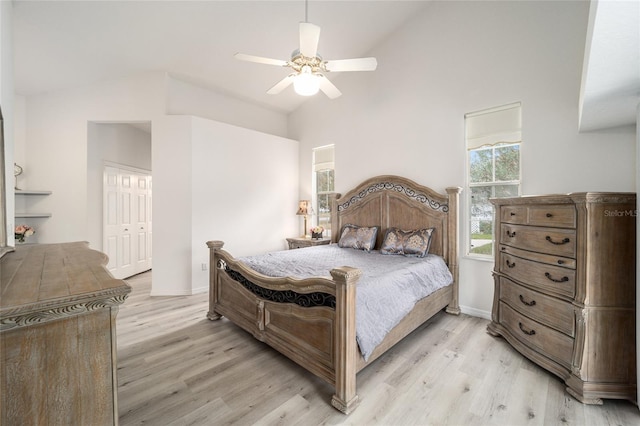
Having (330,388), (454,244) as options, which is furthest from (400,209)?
(330,388)

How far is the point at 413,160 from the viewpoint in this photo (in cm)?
384

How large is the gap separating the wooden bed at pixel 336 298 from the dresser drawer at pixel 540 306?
0.71 meters

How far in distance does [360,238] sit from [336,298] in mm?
2204

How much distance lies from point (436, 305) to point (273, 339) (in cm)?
185

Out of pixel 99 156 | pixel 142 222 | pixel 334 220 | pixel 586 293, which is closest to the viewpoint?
pixel 586 293

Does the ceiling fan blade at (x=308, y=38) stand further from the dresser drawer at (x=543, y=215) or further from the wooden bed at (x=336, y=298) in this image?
the dresser drawer at (x=543, y=215)

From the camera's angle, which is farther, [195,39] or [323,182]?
[323,182]

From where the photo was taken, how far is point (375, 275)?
7.87 feet

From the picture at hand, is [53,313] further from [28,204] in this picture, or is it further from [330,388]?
[28,204]

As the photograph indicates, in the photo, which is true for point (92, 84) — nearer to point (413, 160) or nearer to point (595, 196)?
point (413, 160)

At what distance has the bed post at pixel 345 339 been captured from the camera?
5.78 ft

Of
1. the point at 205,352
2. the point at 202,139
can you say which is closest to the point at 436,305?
the point at 205,352

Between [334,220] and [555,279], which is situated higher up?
[334,220]
